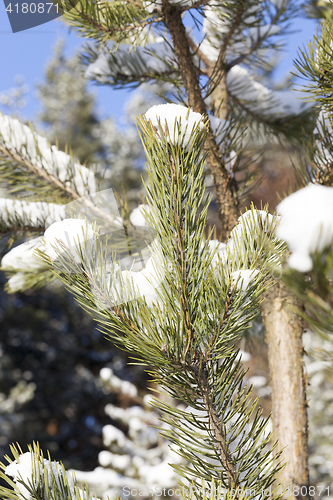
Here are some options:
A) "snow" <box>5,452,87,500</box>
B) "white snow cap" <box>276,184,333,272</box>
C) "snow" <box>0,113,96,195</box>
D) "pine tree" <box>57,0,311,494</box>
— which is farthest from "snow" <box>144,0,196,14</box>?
"snow" <box>5,452,87,500</box>

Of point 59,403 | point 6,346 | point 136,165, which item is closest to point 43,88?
point 136,165

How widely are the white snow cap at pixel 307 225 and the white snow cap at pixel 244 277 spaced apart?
0.18 meters

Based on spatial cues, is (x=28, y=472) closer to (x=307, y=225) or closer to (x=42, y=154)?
(x=307, y=225)

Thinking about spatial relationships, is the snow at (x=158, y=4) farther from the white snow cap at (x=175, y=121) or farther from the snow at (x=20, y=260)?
the snow at (x=20, y=260)

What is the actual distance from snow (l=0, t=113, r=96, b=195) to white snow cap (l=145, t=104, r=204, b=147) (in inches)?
21.2

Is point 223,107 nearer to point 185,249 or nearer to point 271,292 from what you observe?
point 271,292

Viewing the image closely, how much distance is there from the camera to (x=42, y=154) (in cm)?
92

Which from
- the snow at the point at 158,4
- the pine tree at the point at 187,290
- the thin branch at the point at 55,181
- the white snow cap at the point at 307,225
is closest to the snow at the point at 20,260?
the thin branch at the point at 55,181

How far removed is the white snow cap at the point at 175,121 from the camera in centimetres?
40

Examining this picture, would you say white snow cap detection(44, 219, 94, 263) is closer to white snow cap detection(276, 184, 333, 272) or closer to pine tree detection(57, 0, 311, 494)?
white snow cap detection(276, 184, 333, 272)

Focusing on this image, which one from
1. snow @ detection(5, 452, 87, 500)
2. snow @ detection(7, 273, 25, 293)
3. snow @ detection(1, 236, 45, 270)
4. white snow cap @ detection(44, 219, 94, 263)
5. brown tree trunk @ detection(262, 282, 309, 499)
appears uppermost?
snow @ detection(1, 236, 45, 270)

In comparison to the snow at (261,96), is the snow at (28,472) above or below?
below

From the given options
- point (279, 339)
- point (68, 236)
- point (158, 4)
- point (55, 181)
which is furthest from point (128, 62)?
point (279, 339)

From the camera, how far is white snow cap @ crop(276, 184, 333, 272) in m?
0.23
